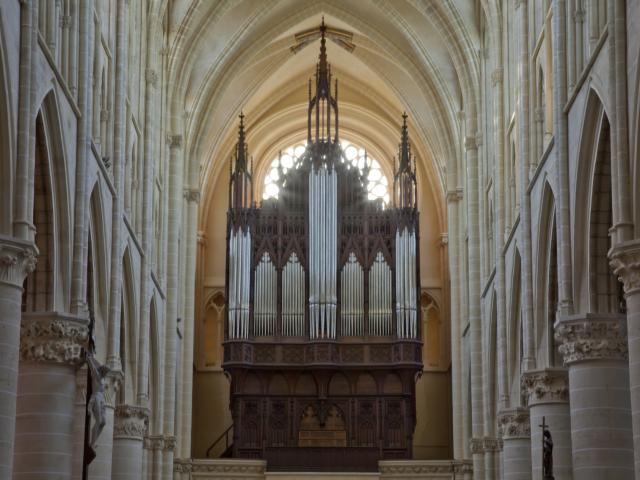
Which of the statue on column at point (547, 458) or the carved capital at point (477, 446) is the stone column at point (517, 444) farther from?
the statue on column at point (547, 458)

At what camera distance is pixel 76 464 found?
2542 centimetres

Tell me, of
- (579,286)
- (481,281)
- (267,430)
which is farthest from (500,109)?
(267,430)

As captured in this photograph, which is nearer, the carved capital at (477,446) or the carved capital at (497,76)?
the carved capital at (497,76)

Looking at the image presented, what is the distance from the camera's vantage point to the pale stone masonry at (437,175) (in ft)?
67.3

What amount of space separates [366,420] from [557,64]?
2272 centimetres

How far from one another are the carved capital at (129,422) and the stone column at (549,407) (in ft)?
33.9

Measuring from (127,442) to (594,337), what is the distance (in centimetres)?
1421

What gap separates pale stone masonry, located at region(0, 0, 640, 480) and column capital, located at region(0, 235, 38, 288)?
3 centimetres

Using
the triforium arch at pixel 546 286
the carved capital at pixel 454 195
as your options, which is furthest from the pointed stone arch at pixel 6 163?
the carved capital at pixel 454 195

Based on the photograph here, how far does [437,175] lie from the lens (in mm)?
49875

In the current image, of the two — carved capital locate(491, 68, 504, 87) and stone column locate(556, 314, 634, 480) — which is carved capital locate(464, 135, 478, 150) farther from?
stone column locate(556, 314, 634, 480)

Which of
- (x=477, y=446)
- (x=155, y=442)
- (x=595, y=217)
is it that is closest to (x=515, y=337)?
(x=477, y=446)

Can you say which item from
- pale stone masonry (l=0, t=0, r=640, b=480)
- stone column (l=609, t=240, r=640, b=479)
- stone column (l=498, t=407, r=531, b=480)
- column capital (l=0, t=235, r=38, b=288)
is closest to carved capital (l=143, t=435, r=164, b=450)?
pale stone masonry (l=0, t=0, r=640, b=480)

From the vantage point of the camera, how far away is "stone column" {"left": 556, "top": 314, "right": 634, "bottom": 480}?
22.5 metres
